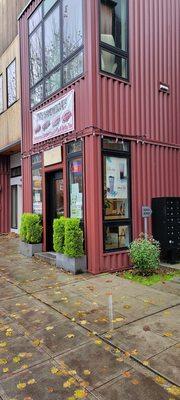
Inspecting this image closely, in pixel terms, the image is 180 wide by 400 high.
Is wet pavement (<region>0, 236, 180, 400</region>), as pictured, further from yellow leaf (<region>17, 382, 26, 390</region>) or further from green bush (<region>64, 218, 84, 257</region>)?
green bush (<region>64, 218, 84, 257</region>)

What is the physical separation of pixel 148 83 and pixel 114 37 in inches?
57.9

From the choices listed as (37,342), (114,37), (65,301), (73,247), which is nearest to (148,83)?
(114,37)

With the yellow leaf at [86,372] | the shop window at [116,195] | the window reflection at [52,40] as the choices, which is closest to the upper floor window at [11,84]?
the window reflection at [52,40]

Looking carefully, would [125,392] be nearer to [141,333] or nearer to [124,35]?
[141,333]

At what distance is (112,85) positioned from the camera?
7789 mm

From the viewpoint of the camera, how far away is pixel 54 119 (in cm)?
879

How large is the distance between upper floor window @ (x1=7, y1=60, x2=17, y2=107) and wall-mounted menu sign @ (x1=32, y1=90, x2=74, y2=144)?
3330 millimetres

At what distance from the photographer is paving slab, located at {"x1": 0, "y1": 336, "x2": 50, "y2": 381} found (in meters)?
3.52

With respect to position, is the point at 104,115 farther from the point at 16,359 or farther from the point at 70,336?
the point at 16,359

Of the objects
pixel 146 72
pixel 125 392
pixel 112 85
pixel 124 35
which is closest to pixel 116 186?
pixel 112 85

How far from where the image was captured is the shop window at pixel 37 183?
389 inches

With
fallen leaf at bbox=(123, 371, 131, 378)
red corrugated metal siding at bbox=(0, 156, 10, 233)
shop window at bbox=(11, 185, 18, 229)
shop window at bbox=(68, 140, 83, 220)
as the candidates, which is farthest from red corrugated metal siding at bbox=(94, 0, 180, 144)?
red corrugated metal siding at bbox=(0, 156, 10, 233)

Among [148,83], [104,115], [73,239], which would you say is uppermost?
[148,83]

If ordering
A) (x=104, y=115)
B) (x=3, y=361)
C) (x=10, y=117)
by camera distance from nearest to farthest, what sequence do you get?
(x=3, y=361), (x=104, y=115), (x=10, y=117)
